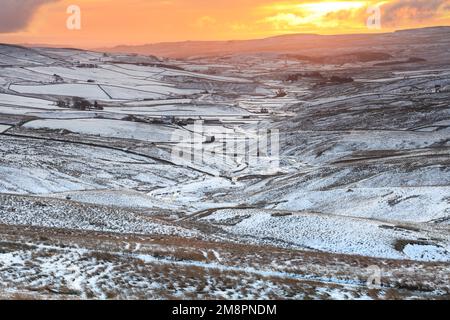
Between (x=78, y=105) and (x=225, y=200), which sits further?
(x=78, y=105)

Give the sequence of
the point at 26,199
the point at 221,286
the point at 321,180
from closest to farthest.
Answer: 1. the point at 221,286
2. the point at 26,199
3. the point at 321,180

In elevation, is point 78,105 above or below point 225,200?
above

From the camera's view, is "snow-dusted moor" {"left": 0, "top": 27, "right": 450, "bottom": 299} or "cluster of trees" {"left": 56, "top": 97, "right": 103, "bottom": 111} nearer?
"snow-dusted moor" {"left": 0, "top": 27, "right": 450, "bottom": 299}

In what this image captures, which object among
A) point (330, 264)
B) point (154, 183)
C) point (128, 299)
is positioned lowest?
point (154, 183)

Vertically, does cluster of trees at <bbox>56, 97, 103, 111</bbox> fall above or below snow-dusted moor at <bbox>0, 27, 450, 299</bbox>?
above

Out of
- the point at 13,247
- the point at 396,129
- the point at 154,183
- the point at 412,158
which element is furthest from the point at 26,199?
the point at 396,129

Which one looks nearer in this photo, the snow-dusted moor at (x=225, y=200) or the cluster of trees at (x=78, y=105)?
the snow-dusted moor at (x=225, y=200)

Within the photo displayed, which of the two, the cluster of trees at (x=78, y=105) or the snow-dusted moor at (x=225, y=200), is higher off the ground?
the cluster of trees at (x=78, y=105)

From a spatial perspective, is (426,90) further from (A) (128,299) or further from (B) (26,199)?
(A) (128,299)
